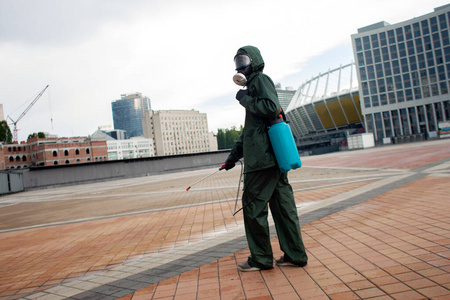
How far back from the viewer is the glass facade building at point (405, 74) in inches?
2329

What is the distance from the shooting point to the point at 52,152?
283 ft

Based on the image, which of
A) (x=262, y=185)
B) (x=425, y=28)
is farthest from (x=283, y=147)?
(x=425, y=28)

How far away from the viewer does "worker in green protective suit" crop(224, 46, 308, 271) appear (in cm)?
276

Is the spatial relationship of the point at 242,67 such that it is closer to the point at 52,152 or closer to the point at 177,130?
the point at 52,152

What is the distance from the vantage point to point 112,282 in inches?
122

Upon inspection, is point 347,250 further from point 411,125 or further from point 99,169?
point 411,125

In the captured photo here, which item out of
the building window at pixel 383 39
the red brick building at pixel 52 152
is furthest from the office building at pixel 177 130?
the building window at pixel 383 39

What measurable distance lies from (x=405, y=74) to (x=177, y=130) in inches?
4366

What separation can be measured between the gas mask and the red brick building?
302 ft

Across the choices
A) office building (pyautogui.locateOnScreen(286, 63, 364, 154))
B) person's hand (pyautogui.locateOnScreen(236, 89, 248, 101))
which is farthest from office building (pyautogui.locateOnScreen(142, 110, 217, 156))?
person's hand (pyautogui.locateOnScreen(236, 89, 248, 101))

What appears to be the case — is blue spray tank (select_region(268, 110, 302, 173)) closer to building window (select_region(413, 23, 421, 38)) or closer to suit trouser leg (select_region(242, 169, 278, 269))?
Answer: suit trouser leg (select_region(242, 169, 278, 269))

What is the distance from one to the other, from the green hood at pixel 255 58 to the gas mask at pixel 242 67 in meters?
0.04

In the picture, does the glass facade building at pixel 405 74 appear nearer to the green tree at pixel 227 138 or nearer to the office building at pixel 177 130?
the green tree at pixel 227 138

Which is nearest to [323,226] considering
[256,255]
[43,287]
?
[256,255]
